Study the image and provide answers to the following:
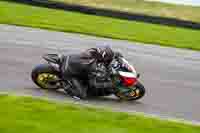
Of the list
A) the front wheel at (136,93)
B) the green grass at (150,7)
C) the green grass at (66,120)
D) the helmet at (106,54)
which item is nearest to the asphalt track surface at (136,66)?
the front wheel at (136,93)

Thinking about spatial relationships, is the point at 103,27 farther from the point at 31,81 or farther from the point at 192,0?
the point at 192,0

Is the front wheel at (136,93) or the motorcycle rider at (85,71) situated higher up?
the motorcycle rider at (85,71)

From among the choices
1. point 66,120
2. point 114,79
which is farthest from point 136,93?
point 66,120

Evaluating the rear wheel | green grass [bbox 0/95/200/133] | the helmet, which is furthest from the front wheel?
green grass [bbox 0/95/200/133]

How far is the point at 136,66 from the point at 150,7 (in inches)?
561

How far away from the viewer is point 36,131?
9133 millimetres

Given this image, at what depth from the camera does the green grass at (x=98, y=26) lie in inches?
889

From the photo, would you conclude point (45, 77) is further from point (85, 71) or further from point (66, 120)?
point (66, 120)

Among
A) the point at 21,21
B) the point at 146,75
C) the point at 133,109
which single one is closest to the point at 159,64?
the point at 146,75

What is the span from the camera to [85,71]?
1307cm

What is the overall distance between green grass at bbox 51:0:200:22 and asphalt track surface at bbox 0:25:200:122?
8.60 m

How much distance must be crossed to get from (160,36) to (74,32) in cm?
315

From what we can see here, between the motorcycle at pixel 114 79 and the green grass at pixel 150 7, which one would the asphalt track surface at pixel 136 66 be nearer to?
the motorcycle at pixel 114 79

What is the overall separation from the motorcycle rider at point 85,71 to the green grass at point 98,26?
9.13 metres
